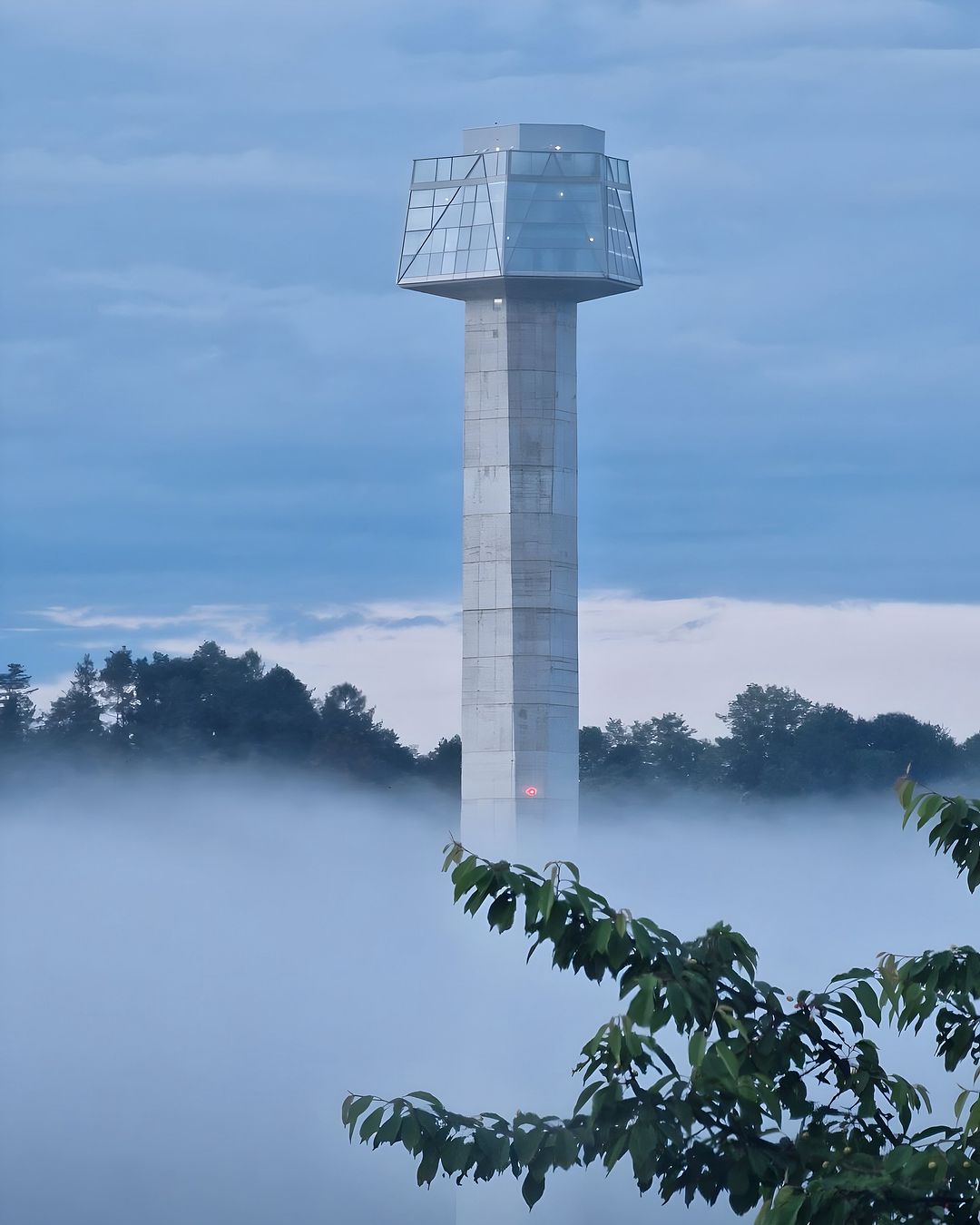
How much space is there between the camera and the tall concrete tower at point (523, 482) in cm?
7506

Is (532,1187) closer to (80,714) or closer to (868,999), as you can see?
(868,999)

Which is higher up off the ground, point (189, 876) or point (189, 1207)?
point (189, 876)

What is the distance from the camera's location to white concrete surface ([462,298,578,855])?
75.2 m

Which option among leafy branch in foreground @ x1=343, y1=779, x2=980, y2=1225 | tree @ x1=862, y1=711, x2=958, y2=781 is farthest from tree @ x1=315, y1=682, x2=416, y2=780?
leafy branch in foreground @ x1=343, y1=779, x2=980, y2=1225

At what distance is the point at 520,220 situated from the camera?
75438 mm

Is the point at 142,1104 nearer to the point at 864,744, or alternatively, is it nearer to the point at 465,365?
the point at 465,365

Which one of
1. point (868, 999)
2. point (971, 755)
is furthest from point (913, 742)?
point (868, 999)

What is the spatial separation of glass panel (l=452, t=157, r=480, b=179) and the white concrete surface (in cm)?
478

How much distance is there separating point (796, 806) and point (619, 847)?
17607 millimetres

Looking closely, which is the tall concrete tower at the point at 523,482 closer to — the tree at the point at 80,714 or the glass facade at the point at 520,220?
the glass facade at the point at 520,220

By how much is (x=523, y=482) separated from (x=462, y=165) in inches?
442

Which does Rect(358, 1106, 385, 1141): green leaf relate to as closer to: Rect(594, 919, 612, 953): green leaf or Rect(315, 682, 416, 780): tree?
Rect(594, 919, 612, 953): green leaf

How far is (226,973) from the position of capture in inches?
4380

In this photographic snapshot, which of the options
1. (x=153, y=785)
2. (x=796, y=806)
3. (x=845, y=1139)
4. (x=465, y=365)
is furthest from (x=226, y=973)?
(x=845, y=1139)
